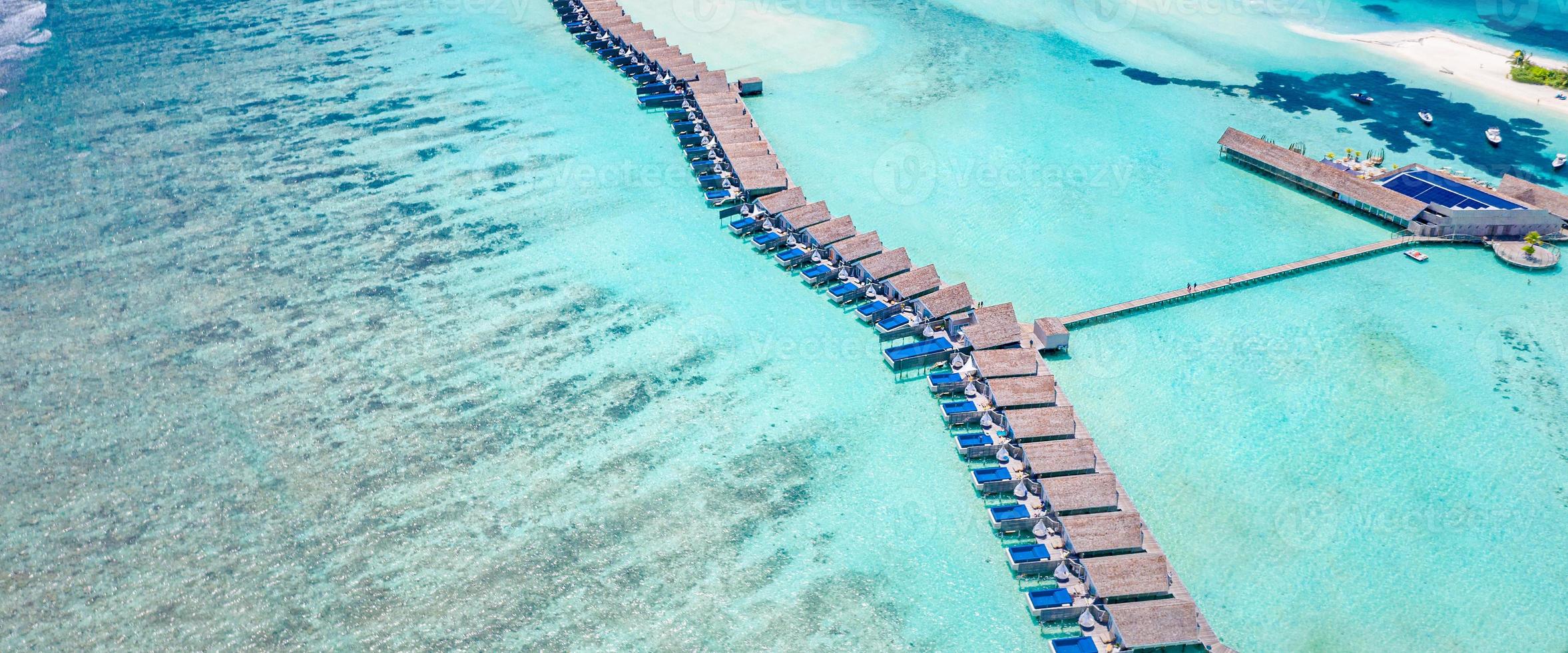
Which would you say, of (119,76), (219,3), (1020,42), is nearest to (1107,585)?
(1020,42)

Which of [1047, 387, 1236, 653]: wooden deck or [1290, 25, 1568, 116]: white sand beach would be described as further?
[1290, 25, 1568, 116]: white sand beach

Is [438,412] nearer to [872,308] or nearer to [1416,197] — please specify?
[872,308]

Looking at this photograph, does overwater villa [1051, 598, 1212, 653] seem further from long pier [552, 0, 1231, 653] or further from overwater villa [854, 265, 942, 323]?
overwater villa [854, 265, 942, 323]

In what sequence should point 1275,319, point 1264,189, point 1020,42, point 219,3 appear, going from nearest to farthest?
point 1275,319
point 1264,189
point 1020,42
point 219,3

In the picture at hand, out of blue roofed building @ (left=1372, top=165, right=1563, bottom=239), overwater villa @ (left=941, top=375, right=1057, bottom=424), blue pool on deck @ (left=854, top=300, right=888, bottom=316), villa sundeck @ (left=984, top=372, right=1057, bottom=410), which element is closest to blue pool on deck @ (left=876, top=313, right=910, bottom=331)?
blue pool on deck @ (left=854, top=300, right=888, bottom=316)

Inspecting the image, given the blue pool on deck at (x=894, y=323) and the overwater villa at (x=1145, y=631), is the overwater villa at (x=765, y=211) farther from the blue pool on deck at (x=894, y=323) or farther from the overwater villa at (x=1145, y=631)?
the overwater villa at (x=1145, y=631)

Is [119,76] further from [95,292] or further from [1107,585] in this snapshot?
[1107,585]

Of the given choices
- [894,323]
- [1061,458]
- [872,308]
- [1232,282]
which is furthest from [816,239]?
[1232,282]
